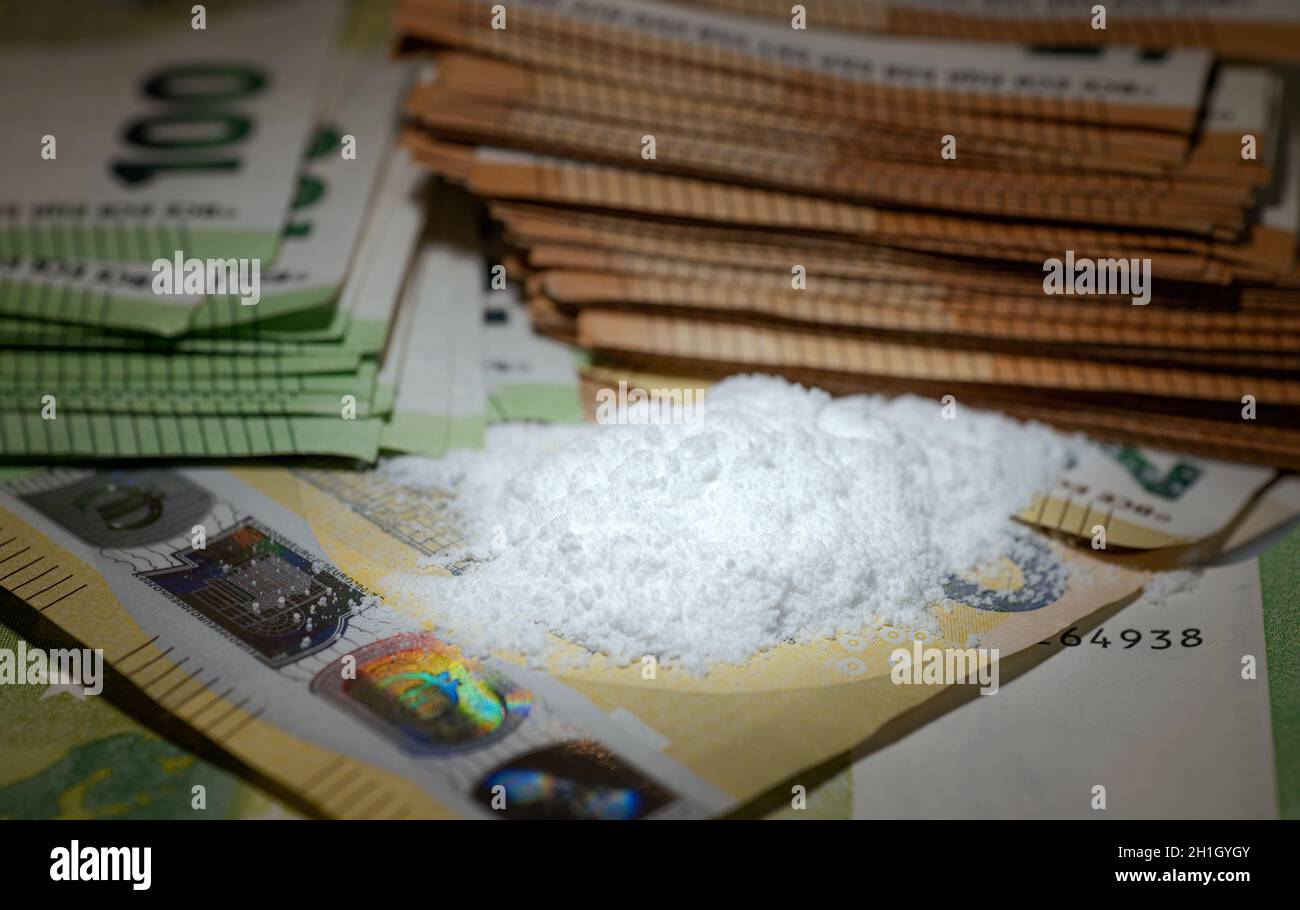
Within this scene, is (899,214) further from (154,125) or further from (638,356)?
(154,125)

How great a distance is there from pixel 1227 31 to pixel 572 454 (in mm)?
766

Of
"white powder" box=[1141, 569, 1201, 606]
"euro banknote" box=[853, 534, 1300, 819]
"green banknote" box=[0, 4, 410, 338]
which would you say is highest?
"green banknote" box=[0, 4, 410, 338]

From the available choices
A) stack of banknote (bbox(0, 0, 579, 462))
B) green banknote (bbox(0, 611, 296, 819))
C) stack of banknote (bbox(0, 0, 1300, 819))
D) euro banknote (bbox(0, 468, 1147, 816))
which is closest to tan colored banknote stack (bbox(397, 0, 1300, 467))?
stack of banknote (bbox(0, 0, 1300, 819))

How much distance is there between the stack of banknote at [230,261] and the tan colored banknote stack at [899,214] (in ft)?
0.38

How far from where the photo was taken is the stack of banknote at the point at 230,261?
100 cm

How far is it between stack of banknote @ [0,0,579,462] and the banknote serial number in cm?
47

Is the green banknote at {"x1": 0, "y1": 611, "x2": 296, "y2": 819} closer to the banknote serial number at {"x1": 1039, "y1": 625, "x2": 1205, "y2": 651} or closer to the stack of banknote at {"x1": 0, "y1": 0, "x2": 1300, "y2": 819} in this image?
the stack of banknote at {"x1": 0, "y1": 0, "x2": 1300, "y2": 819}

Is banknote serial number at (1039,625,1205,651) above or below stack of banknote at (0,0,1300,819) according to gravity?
below

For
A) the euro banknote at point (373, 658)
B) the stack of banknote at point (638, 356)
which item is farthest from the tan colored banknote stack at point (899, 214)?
the euro banknote at point (373, 658)

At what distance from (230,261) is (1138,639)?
0.84 meters

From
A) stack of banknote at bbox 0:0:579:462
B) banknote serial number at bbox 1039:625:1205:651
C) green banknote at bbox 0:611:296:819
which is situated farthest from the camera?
stack of banknote at bbox 0:0:579:462

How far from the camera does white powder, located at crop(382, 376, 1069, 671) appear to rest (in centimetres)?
81

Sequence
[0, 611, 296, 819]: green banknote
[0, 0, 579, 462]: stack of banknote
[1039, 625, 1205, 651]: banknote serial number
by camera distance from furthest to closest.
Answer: [0, 0, 579, 462]: stack of banknote
[1039, 625, 1205, 651]: banknote serial number
[0, 611, 296, 819]: green banknote

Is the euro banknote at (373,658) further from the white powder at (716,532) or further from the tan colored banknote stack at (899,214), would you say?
the tan colored banknote stack at (899,214)
